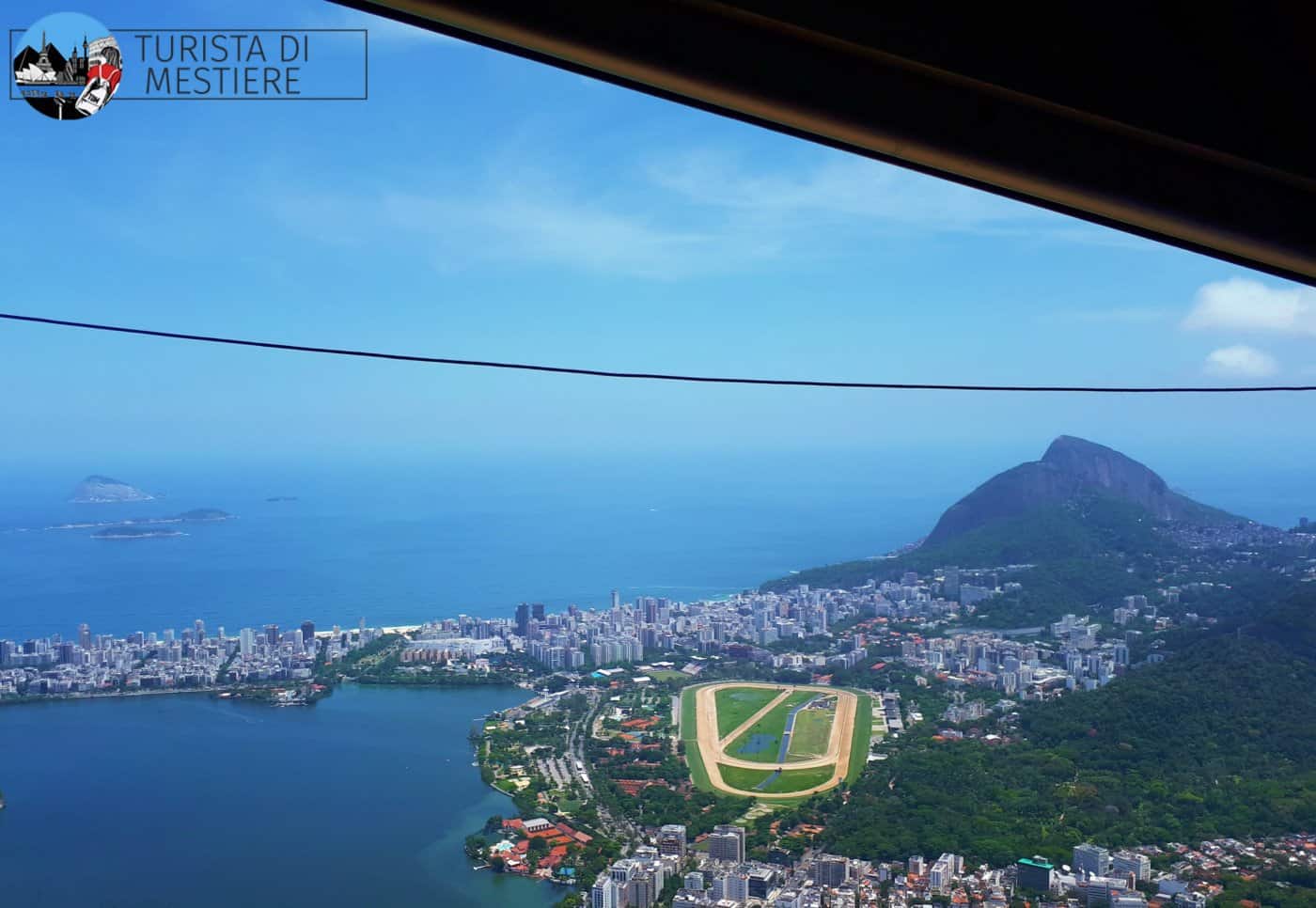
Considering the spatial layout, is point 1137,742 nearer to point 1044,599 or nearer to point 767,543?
point 1044,599

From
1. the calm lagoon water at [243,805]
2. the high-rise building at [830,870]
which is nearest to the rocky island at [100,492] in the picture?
the calm lagoon water at [243,805]

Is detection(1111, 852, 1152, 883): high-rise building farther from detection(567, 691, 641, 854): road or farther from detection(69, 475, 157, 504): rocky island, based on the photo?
detection(69, 475, 157, 504): rocky island

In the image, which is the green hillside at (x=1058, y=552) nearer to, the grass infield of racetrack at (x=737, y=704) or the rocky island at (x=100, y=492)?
the grass infield of racetrack at (x=737, y=704)

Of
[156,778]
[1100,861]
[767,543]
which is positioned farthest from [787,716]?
[767,543]

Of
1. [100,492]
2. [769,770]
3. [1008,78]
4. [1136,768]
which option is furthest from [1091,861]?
[100,492]

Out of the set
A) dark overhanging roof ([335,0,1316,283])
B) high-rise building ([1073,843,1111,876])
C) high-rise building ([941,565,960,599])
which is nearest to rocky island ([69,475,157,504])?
high-rise building ([941,565,960,599])
